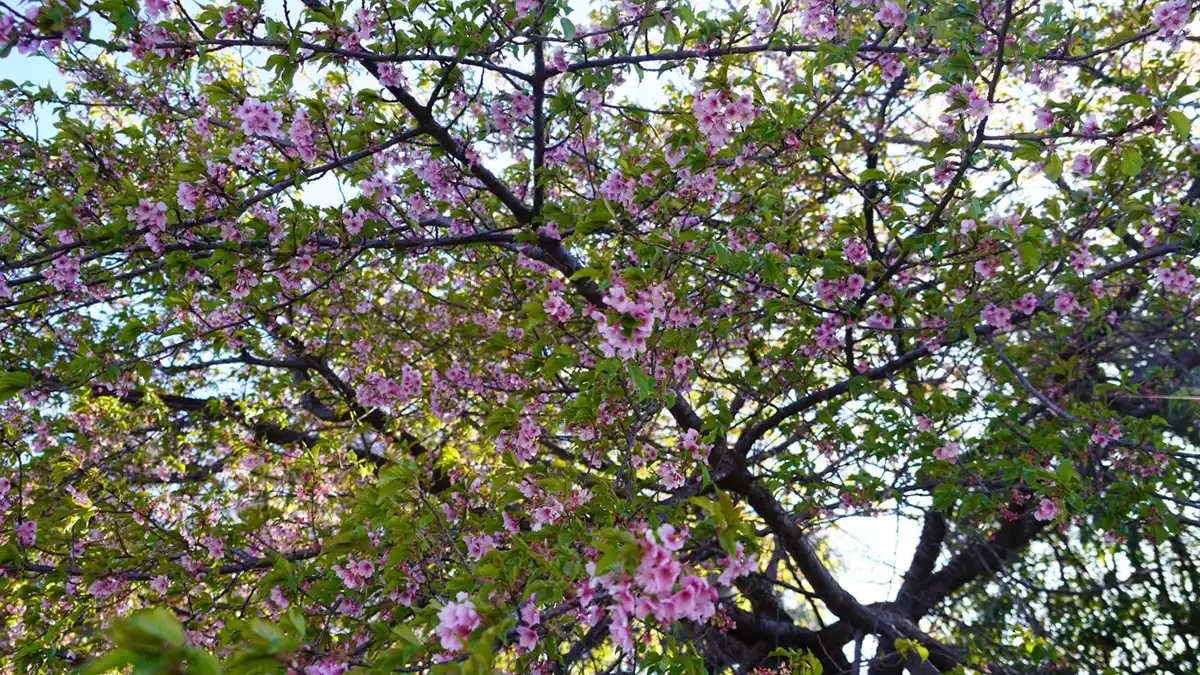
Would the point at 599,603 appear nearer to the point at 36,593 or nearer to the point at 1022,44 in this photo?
the point at 1022,44

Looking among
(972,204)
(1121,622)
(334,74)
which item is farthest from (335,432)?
(1121,622)

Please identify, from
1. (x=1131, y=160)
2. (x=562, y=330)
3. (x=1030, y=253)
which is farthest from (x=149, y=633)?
(x=1131, y=160)

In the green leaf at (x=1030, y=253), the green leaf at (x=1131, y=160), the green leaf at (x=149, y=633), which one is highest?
the green leaf at (x=1131, y=160)

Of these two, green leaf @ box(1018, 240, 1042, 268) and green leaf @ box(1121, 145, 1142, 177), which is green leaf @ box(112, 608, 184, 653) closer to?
green leaf @ box(1018, 240, 1042, 268)

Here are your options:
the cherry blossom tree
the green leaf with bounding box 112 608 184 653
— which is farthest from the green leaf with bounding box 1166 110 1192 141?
the green leaf with bounding box 112 608 184 653

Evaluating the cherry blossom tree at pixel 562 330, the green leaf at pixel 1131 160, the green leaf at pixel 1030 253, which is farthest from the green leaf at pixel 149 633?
the green leaf at pixel 1131 160

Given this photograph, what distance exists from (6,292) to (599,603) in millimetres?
2931

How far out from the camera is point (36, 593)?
141 inches

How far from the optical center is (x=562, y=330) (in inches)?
110

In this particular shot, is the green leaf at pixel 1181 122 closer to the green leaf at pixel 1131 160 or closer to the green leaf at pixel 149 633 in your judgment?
the green leaf at pixel 1131 160

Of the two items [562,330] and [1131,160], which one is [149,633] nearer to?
[562,330]

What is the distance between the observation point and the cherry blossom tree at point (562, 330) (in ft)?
8.32

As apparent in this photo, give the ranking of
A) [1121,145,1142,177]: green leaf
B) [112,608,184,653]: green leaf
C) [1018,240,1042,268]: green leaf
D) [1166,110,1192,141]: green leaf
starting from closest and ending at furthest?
[112,608,184,653]: green leaf → [1166,110,1192,141]: green leaf → [1121,145,1142,177]: green leaf → [1018,240,1042,268]: green leaf

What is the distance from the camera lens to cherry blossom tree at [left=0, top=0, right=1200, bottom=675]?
Result: 2.54 metres
